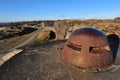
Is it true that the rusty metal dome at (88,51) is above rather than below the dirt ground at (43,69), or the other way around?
above

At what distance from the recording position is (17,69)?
297 inches

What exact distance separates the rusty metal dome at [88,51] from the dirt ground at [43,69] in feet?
1.21

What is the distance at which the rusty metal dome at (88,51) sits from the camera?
25.7ft

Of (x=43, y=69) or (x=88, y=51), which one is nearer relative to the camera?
(x=43, y=69)

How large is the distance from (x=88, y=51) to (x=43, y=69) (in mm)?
1928

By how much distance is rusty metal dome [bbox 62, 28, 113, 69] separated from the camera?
25.7 ft

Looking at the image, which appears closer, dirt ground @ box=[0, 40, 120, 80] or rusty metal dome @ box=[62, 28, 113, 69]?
dirt ground @ box=[0, 40, 120, 80]

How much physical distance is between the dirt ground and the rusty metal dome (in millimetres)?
367

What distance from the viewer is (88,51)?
7.91 metres

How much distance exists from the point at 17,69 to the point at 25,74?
1.96 ft

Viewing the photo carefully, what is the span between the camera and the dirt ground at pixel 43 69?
22.9 ft

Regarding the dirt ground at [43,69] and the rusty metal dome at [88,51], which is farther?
the rusty metal dome at [88,51]

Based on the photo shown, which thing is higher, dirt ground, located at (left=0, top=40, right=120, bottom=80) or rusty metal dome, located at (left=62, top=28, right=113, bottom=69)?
rusty metal dome, located at (left=62, top=28, right=113, bottom=69)

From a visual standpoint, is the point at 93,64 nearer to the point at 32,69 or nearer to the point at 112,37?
the point at 32,69
